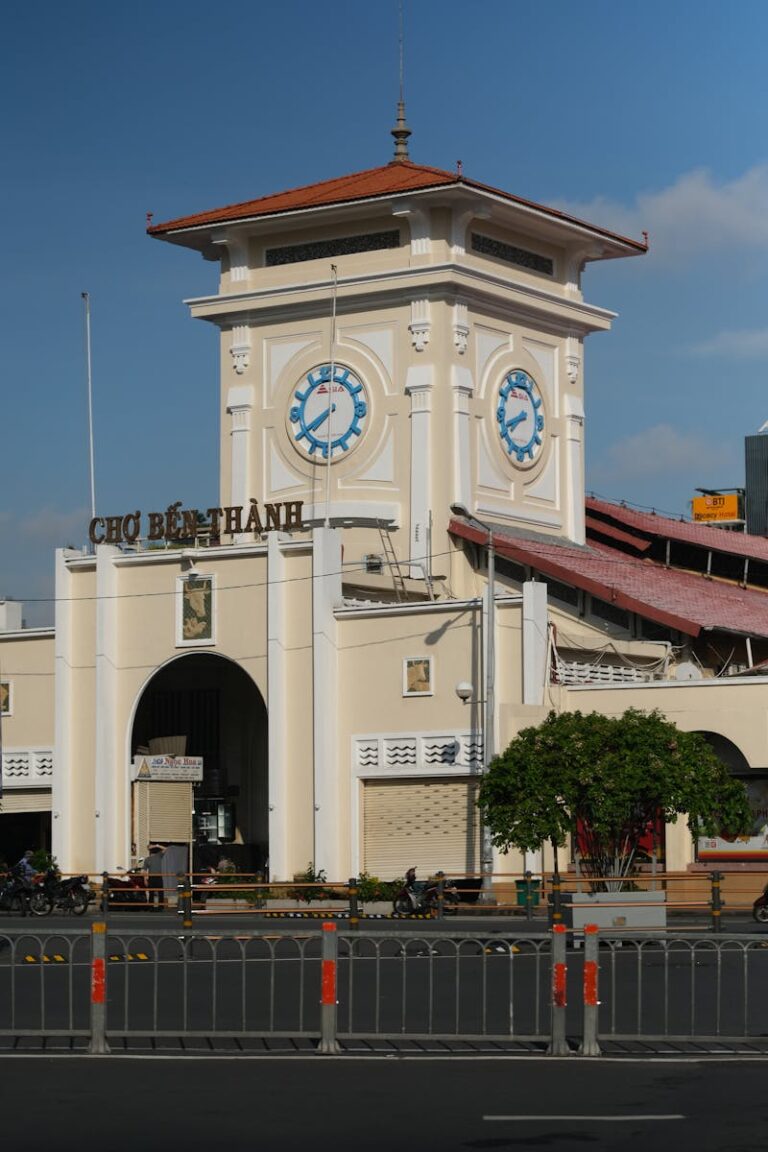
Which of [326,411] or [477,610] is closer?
[477,610]

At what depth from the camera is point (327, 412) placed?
56312mm

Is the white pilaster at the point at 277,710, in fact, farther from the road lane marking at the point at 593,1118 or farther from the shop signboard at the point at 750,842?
the road lane marking at the point at 593,1118

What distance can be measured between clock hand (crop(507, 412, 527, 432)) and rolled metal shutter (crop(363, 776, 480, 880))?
38.7 feet

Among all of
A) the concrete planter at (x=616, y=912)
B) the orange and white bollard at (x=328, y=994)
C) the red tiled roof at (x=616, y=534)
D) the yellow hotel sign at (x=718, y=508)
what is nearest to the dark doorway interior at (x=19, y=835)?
the red tiled roof at (x=616, y=534)

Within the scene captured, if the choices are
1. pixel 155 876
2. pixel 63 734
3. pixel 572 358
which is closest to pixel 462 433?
pixel 572 358

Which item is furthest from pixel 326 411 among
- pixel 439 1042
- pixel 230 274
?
pixel 439 1042

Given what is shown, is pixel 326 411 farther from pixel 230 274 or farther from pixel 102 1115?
pixel 102 1115

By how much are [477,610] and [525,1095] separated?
33.3m

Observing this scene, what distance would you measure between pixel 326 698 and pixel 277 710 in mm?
1343

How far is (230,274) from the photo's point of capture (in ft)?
190

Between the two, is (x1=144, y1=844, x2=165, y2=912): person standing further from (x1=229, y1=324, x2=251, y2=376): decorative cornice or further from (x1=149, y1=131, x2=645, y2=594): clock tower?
(x1=229, y1=324, x2=251, y2=376): decorative cornice

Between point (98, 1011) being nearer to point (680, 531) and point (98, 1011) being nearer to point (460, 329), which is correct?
point (460, 329)

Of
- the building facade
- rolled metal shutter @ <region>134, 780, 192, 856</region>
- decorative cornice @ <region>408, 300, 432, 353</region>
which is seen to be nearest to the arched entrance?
the building facade

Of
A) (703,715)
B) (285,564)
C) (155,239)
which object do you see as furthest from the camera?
(155,239)
